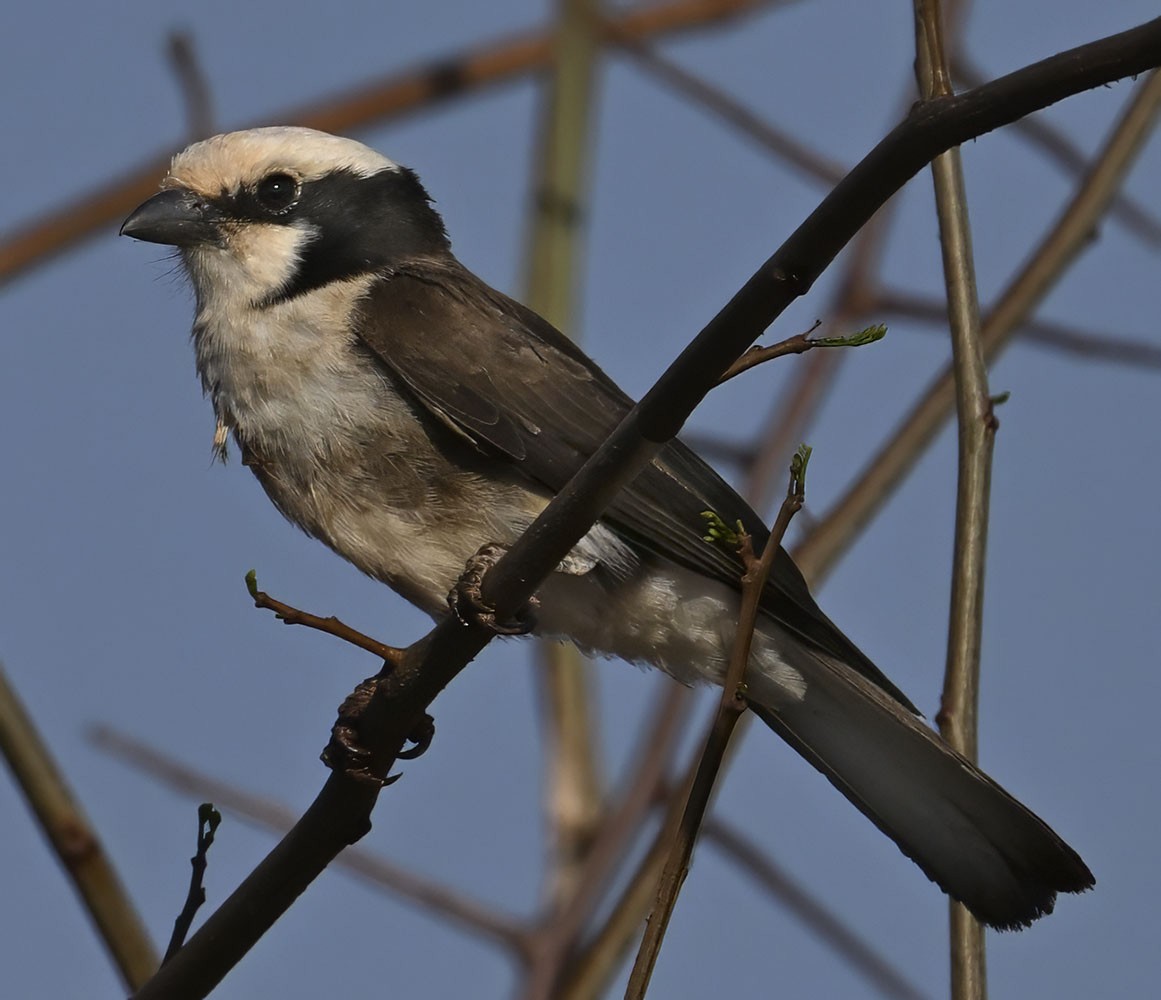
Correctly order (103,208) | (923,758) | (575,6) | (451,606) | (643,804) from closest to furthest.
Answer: (451,606), (923,758), (643,804), (103,208), (575,6)

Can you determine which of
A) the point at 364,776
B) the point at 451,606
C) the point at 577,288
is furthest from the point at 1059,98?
the point at 577,288

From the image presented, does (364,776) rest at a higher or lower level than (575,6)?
lower

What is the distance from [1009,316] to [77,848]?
2.45 metres

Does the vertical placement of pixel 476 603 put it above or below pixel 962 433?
below

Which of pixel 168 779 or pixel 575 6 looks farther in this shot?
pixel 575 6

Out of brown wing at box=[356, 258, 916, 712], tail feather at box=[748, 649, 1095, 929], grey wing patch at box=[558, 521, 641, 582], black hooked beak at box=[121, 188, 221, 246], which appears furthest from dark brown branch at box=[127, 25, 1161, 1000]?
black hooked beak at box=[121, 188, 221, 246]

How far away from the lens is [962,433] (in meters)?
3.63

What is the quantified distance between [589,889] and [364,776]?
1.02 metres

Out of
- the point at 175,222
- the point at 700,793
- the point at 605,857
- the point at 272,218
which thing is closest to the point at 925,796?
the point at 605,857

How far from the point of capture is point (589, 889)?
4254mm

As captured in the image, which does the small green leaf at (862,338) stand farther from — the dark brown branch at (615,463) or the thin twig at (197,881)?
the thin twig at (197,881)

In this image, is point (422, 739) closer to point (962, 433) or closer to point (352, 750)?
point (352, 750)

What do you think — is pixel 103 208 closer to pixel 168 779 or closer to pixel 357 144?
pixel 357 144

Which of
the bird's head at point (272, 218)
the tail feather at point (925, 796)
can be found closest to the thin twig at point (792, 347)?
the tail feather at point (925, 796)
